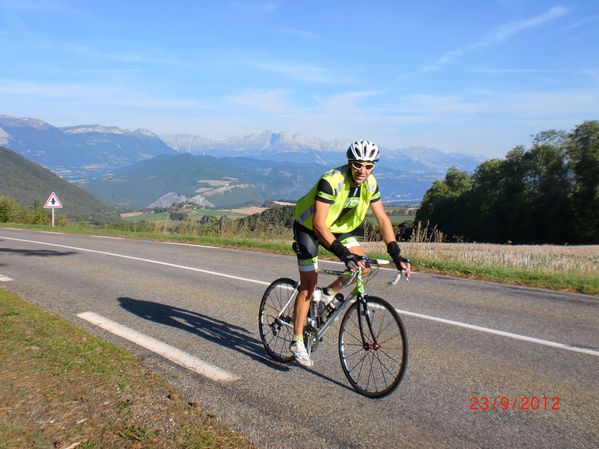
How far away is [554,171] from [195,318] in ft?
188

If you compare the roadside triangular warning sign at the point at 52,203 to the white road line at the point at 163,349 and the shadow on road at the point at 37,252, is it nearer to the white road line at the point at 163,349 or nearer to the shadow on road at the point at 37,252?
the shadow on road at the point at 37,252

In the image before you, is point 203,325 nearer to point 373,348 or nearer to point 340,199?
point 373,348

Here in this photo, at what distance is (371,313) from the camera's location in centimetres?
393

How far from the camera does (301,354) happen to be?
433cm

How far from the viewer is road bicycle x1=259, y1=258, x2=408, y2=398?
3760mm

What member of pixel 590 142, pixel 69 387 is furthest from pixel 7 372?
pixel 590 142

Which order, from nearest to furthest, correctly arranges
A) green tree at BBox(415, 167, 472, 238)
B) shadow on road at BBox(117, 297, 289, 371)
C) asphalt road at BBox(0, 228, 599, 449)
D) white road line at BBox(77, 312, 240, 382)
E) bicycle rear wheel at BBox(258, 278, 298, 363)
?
asphalt road at BBox(0, 228, 599, 449) → white road line at BBox(77, 312, 240, 382) → bicycle rear wheel at BBox(258, 278, 298, 363) → shadow on road at BBox(117, 297, 289, 371) → green tree at BBox(415, 167, 472, 238)

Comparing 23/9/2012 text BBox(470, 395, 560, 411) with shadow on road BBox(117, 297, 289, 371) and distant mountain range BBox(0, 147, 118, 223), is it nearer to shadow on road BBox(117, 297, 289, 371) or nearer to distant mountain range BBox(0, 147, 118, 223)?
shadow on road BBox(117, 297, 289, 371)

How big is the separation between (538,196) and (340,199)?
58.9 meters

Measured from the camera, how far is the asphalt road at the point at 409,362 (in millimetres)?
3252

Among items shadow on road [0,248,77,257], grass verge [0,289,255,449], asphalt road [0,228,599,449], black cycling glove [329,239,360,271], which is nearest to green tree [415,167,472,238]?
shadow on road [0,248,77,257]

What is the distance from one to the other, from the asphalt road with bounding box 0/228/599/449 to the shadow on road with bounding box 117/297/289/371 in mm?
15

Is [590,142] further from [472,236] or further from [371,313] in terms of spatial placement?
[371,313]

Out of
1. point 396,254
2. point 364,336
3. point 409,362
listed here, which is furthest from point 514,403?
point 396,254
